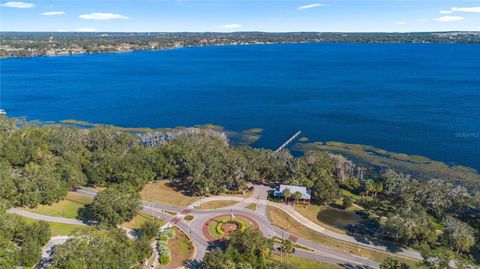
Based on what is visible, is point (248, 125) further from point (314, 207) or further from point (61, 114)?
point (61, 114)

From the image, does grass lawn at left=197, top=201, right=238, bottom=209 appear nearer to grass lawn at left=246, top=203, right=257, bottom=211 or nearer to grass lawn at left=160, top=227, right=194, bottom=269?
grass lawn at left=246, top=203, right=257, bottom=211

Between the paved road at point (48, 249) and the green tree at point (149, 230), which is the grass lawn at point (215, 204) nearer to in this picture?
the green tree at point (149, 230)

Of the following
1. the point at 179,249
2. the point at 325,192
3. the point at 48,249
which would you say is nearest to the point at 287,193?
the point at 325,192

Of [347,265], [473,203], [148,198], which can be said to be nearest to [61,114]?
[148,198]

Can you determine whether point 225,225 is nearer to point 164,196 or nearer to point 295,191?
point 295,191

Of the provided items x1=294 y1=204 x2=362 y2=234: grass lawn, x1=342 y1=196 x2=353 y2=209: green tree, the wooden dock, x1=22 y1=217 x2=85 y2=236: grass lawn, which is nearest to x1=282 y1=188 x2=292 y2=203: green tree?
x1=294 y1=204 x2=362 y2=234: grass lawn
